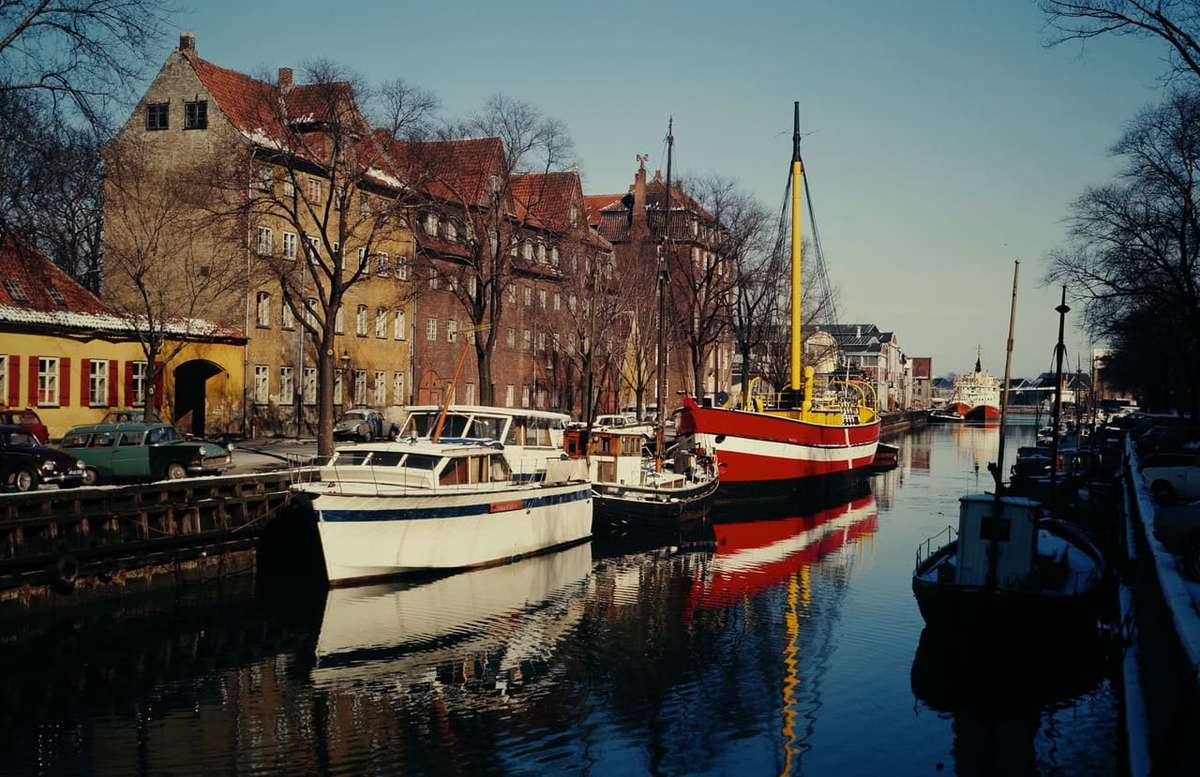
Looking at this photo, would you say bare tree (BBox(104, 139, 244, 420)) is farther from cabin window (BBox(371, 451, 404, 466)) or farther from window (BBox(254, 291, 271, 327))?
cabin window (BBox(371, 451, 404, 466))

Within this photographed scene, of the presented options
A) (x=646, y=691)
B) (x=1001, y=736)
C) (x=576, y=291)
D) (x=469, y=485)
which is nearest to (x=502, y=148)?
(x=576, y=291)

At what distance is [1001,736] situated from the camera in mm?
17812

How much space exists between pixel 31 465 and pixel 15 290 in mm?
17917

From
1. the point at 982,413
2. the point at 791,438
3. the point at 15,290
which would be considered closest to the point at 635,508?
the point at 791,438

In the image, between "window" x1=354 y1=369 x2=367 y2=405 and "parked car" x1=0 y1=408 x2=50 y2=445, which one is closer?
"parked car" x1=0 y1=408 x2=50 y2=445

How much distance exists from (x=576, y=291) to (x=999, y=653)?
145 feet

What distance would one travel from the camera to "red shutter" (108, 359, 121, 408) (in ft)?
151

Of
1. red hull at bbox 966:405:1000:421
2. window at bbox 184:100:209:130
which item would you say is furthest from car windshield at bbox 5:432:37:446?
red hull at bbox 966:405:1000:421

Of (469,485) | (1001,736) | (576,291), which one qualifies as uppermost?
(576,291)

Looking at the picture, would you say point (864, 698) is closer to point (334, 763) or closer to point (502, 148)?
point (334, 763)

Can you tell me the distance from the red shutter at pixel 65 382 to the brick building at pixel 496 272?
46.1 feet

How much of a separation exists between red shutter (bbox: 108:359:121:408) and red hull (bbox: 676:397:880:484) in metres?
22.7

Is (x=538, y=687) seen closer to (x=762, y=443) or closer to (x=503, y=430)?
(x=503, y=430)

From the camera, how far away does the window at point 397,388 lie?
64.0 m
